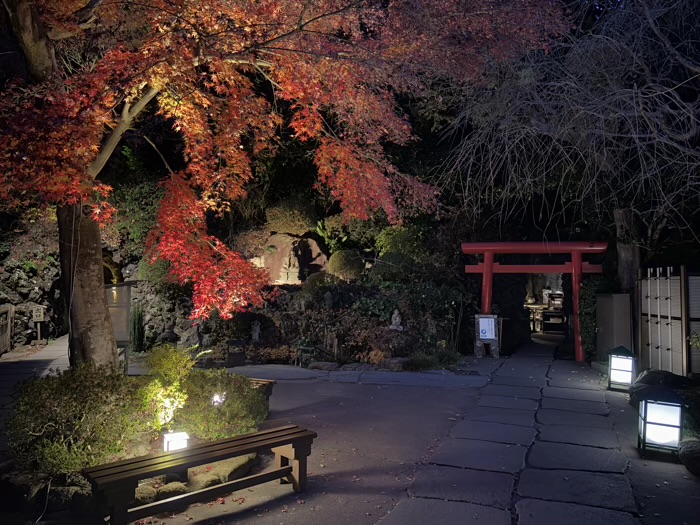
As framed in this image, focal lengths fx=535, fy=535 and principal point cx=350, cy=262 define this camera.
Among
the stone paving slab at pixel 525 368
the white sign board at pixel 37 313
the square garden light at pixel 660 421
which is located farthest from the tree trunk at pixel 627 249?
the white sign board at pixel 37 313

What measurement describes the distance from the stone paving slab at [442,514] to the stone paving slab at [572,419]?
353cm

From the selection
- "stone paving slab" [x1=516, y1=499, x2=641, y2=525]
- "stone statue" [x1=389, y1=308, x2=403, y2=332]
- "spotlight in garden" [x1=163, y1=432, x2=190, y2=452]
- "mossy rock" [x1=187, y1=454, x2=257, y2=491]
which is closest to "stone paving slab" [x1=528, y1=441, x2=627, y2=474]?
"stone paving slab" [x1=516, y1=499, x2=641, y2=525]

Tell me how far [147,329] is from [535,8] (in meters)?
14.5

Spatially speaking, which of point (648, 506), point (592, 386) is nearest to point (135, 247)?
point (592, 386)

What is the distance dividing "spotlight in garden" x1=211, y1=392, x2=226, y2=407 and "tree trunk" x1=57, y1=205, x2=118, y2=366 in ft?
5.43

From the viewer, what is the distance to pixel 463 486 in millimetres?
5242

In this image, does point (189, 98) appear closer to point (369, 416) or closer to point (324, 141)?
point (324, 141)

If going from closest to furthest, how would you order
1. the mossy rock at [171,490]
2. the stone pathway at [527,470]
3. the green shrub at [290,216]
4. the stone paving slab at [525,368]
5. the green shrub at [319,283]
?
1. the stone pathway at [527,470]
2. the mossy rock at [171,490]
3. the stone paving slab at [525,368]
4. the green shrub at [319,283]
5. the green shrub at [290,216]

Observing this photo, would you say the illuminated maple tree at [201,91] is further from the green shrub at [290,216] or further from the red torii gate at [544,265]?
the green shrub at [290,216]

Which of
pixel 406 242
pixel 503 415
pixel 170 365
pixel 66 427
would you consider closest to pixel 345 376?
pixel 503 415

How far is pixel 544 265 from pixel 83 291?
464 inches

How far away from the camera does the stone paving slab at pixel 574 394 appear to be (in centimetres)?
955

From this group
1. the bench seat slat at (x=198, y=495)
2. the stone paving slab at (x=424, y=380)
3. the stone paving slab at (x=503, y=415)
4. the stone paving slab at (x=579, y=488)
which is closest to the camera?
the bench seat slat at (x=198, y=495)

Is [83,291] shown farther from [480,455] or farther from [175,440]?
[480,455]
